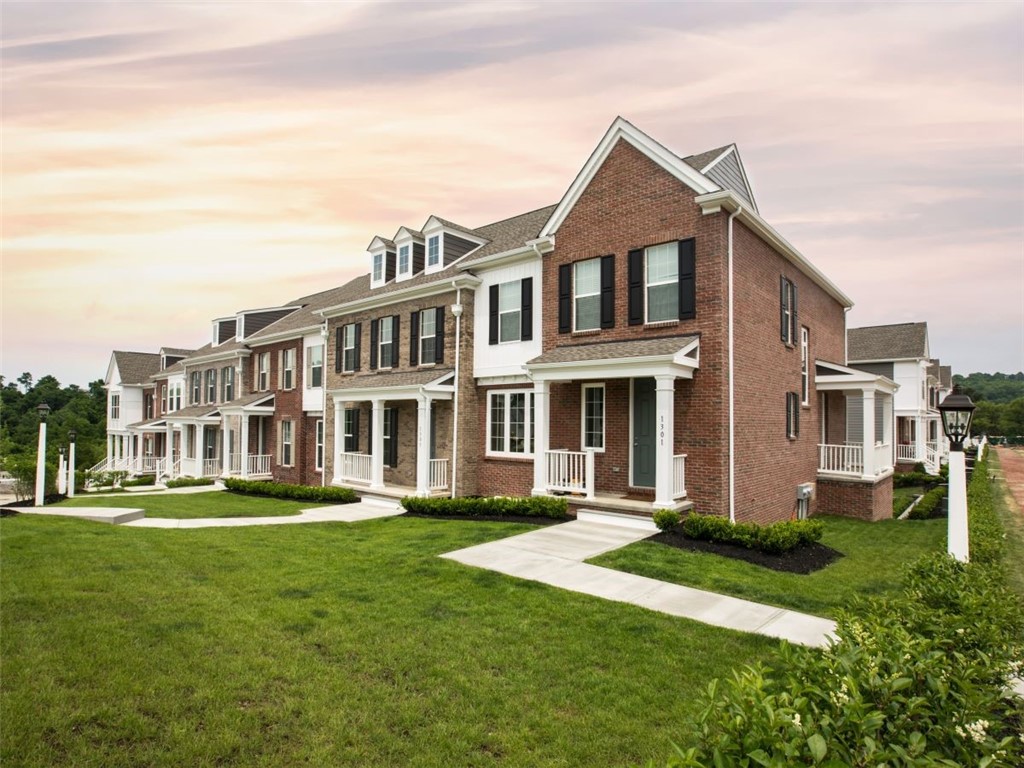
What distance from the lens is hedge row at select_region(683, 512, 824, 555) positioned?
33.3 feet

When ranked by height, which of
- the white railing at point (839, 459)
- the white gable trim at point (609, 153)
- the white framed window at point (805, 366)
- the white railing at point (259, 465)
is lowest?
the white railing at point (259, 465)

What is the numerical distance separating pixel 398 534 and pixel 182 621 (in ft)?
19.7

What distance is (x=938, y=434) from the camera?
39406 millimetres

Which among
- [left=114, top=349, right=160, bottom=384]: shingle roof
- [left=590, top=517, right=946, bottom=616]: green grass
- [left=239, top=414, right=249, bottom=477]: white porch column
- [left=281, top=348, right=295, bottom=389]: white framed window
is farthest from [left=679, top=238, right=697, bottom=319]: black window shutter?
[left=114, top=349, right=160, bottom=384]: shingle roof

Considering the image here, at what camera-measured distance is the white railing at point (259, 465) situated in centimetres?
2670

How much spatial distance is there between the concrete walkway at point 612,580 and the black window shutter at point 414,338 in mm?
8803

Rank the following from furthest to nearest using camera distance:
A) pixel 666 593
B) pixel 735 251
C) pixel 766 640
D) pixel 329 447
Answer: pixel 329 447 < pixel 735 251 < pixel 666 593 < pixel 766 640

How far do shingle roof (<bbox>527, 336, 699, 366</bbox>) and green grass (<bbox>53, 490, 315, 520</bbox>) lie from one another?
338 inches

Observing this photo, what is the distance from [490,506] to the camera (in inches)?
545

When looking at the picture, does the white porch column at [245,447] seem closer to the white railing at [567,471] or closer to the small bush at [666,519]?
the white railing at [567,471]

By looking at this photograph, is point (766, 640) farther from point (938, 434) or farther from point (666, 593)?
point (938, 434)

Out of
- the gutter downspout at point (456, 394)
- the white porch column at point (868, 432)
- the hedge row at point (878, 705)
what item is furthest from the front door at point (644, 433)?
the hedge row at point (878, 705)

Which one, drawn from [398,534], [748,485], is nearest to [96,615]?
[398,534]

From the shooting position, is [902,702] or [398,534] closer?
[902,702]
